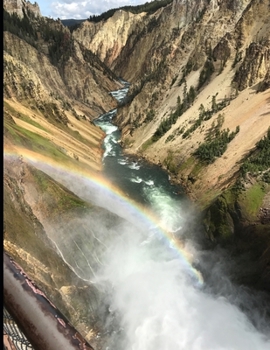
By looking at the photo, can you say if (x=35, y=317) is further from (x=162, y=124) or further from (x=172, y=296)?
(x=162, y=124)

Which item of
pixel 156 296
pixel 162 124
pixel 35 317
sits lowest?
pixel 156 296

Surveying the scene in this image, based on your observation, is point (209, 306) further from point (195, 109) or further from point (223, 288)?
point (195, 109)

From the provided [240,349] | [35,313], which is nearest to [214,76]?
[240,349]

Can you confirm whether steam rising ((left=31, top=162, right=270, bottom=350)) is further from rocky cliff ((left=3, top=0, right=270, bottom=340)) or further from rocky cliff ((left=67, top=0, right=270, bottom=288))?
rocky cliff ((left=67, top=0, right=270, bottom=288))

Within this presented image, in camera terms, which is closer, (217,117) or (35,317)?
(35,317)

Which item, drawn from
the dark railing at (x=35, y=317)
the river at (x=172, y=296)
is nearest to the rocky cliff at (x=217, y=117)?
the river at (x=172, y=296)

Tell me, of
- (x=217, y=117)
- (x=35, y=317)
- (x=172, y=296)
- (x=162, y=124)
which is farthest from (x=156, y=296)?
(x=162, y=124)
